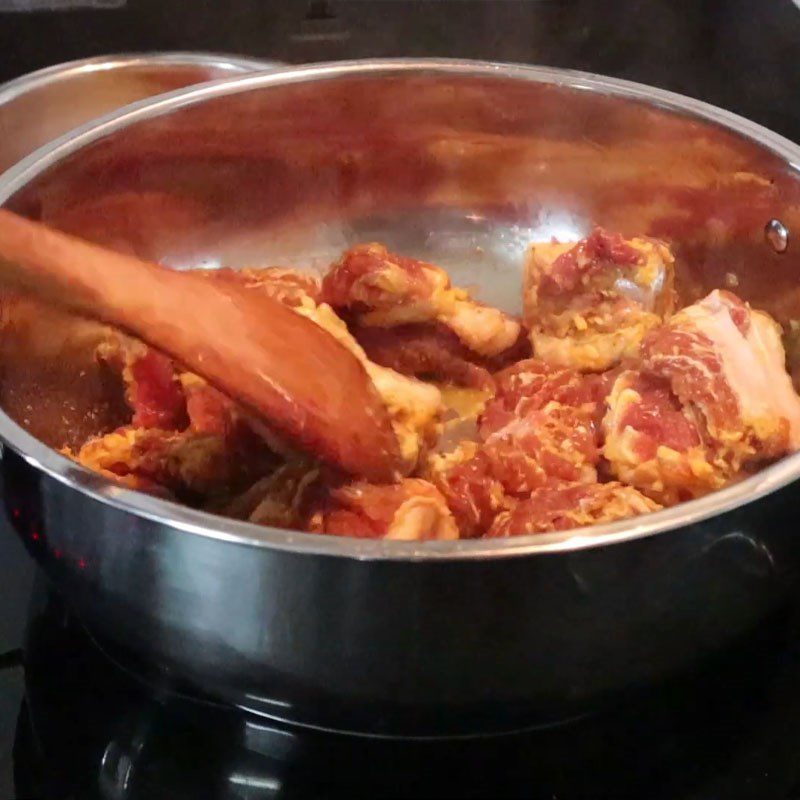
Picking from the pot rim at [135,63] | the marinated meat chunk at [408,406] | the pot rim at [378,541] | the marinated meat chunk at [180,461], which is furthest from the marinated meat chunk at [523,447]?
the pot rim at [135,63]

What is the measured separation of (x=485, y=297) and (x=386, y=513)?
0.60 metres

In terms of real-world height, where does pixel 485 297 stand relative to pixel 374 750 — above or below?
above

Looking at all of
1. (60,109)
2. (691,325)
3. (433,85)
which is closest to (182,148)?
(433,85)

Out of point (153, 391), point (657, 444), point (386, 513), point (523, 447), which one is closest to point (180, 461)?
point (153, 391)

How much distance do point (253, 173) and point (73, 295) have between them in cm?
54

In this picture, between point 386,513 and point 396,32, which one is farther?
point 396,32

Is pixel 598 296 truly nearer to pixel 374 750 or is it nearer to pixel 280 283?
pixel 280 283

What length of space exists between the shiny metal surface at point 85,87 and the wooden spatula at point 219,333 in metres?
0.80

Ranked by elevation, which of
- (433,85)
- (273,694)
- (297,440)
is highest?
(433,85)

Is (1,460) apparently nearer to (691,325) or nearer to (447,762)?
(447,762)

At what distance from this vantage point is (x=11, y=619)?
90cm

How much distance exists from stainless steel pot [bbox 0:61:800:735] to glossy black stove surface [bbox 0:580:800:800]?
0.15 ft

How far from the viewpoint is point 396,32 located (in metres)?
1.71

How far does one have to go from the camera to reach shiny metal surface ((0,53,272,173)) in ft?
5.02
